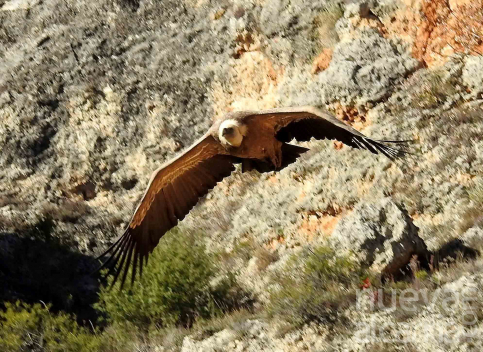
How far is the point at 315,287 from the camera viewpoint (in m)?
10.2

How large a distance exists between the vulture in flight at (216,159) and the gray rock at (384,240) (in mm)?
824

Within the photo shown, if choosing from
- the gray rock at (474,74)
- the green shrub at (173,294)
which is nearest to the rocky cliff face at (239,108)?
the gray rock at (474,74)

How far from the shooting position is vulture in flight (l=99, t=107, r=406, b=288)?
922cm

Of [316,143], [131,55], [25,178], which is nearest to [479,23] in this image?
[316,143]

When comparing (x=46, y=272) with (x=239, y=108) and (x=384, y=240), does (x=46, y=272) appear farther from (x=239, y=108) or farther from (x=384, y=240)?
(x=384, y=240)

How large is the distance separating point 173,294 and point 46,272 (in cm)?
290

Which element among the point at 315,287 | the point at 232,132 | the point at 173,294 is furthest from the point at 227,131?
the point at 173,294

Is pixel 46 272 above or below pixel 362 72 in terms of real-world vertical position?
below

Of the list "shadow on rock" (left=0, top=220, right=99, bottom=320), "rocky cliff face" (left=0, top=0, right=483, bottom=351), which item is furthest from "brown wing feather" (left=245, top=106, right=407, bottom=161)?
"shadow on rock" (left=0, top=220, right=99, bottom=320)

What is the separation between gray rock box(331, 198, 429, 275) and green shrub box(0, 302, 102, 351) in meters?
3.64

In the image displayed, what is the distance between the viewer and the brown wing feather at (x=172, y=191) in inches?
382

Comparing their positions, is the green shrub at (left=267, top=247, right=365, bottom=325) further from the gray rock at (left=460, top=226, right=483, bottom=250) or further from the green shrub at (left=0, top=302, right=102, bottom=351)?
the green shrub at (left=0, top=302, right=102, bottom=351)

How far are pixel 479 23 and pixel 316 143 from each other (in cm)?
280

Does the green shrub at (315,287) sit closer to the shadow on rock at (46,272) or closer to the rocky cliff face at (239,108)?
the rocky cliff face at (239,108)
